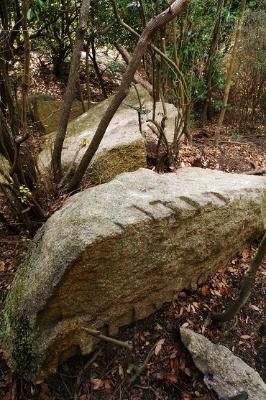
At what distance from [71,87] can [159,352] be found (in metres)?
2.81

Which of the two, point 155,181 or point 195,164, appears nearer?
point 155,181

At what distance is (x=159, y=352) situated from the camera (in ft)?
10.1

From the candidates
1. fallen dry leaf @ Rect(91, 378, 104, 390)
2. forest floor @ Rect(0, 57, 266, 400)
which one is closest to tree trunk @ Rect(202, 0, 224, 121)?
forest floor @ Rect(0, 57, 266, 400)

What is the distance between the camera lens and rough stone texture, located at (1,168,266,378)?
2.54 m

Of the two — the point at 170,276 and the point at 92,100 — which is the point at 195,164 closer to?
the point at 170,276

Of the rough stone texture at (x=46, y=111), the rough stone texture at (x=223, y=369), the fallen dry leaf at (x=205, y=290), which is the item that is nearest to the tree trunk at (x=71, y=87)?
the fallen dry leaf at (x=205, y=290)

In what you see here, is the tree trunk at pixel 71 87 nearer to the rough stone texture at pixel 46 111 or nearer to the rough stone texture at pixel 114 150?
the rough stone texture at pixel 114 150

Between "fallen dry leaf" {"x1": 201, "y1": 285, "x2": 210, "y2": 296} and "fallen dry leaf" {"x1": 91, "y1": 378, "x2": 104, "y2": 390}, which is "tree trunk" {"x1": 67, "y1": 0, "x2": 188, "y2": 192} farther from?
"fallen dry leaf" {"x1": 91, "y1": 378, "x2": 104, "y2": 390}

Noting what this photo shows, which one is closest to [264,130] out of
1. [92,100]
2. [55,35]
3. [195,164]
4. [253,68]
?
[253,68]

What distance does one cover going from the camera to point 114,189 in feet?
9.58

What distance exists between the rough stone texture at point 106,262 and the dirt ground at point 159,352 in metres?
0.14

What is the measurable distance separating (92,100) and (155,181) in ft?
19.5

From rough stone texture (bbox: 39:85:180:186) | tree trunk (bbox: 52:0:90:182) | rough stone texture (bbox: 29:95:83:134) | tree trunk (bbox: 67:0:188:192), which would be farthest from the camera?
rough stone texture (bbox: 29:95:83:134)

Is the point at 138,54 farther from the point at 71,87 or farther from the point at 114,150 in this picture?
the point at 114,150
